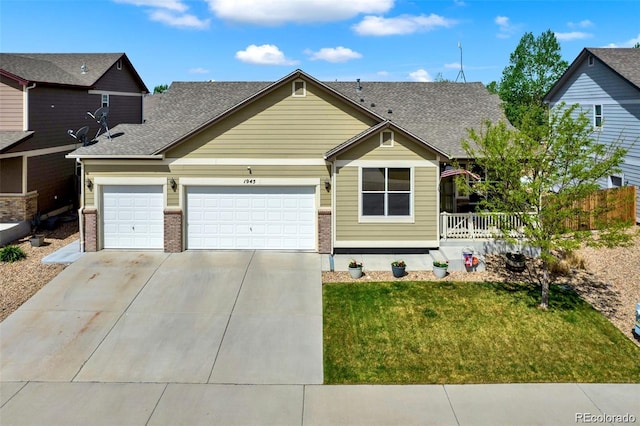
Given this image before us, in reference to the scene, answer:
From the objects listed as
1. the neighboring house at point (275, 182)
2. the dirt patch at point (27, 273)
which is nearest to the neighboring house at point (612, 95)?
the neighboring house at point (275, 182)

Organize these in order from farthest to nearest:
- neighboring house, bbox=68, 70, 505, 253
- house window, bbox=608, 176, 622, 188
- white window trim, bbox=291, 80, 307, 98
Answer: house window, bbox=608, 176, 622, 188 → white window trim, bbox=291, 80, 307, 98 → neighboring house, bbox=68, 70, 505, 253

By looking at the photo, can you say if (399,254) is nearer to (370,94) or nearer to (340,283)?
(340,283)

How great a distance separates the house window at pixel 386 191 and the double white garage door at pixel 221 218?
209 centimetres

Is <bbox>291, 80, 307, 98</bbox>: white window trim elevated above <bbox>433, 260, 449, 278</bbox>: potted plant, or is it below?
above

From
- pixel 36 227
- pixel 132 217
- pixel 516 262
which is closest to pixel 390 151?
pixel 516 262

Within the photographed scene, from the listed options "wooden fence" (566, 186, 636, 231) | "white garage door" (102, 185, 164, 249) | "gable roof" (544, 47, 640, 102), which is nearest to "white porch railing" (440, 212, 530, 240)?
"wooden fence" (566, 186, 636, 231)

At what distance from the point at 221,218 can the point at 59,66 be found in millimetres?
16886

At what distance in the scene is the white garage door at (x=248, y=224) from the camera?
18.8 metres

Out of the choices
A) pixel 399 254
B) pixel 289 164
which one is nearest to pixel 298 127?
pixel 289 164

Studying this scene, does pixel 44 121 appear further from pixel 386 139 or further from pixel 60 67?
pixel 386 139

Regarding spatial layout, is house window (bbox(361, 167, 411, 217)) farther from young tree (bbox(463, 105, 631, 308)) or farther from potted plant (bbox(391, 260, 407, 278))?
young tree (bbox(463, 105, 631, 308))

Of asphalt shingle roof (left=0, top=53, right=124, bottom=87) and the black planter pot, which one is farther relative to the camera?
asphalt shingle roof (left=0, top=53, right=124, bottom=87)

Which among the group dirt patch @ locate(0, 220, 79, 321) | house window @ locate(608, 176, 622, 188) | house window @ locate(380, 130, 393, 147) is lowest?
dirt patch @ locate(0, 220, 79, 321)

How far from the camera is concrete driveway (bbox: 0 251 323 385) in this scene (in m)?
11.0
